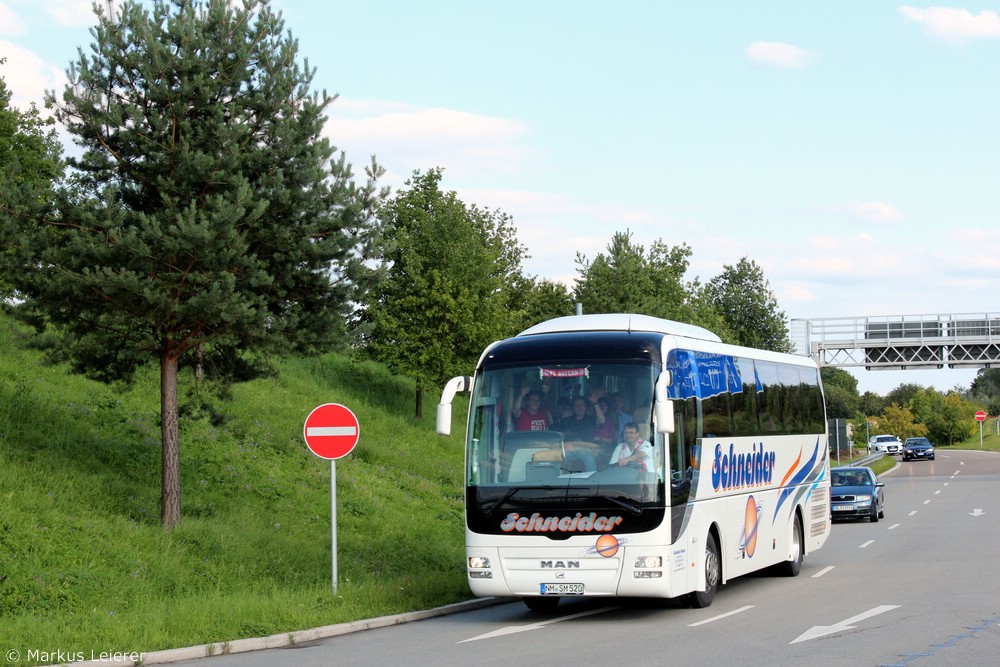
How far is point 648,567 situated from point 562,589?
3.25 feet

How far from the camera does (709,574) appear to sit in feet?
48.2

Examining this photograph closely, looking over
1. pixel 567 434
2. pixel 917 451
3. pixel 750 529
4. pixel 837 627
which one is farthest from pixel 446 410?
pixel 917 451

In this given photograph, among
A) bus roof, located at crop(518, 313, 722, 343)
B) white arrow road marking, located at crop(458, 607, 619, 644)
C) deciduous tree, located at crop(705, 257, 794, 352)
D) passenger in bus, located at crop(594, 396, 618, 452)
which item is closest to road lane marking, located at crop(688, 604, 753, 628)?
white arrow road marking, located at crop(458, 607, 619, 644)

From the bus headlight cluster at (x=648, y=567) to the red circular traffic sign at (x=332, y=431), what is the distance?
4.11 metres

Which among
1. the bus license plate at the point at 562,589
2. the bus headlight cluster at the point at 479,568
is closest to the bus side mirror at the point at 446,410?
the bus headlight cluster at the point at 479,568

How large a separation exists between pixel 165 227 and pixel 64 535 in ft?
14.6

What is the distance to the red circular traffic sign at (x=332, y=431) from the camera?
15.0 m

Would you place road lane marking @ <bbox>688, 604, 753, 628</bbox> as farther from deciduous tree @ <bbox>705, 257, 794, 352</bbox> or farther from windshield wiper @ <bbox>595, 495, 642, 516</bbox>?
deciduous tree @ <bbox>705, 257, 794, 352</bbox>

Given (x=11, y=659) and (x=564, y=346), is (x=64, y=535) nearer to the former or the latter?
(x=11, y=659)

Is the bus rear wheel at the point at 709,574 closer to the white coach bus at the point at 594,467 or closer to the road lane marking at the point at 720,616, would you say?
the white coach bus at the point at 594,467

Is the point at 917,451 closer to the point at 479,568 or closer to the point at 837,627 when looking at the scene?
the point at 837,627

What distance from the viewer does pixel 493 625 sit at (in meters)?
13.6

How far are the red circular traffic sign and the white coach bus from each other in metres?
1.76

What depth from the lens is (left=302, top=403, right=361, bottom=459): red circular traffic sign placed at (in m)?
15.0
